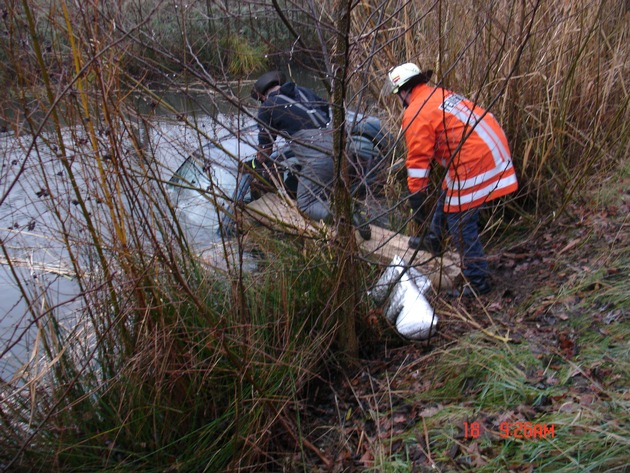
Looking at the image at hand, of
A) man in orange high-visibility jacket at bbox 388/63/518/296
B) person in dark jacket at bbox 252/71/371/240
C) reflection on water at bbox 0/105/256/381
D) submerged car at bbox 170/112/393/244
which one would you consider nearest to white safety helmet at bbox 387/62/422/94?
man in orange high-visibility jacket at bbox 388/63/518/296

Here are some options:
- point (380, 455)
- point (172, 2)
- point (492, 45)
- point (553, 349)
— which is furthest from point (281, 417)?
point (492, 45)

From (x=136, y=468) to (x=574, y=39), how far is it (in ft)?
15.1

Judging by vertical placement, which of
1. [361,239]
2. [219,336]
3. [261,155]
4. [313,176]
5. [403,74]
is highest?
[403,74]

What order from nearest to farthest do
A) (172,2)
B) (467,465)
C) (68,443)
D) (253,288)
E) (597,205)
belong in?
(467,465) < (68,443) < (172,2) < (253,288) < (597,205)

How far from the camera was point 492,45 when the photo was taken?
16.3ft

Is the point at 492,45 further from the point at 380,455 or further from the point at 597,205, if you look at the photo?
the point at 380,455

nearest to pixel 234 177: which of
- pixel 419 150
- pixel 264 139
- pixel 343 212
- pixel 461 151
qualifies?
pixel 264 139
